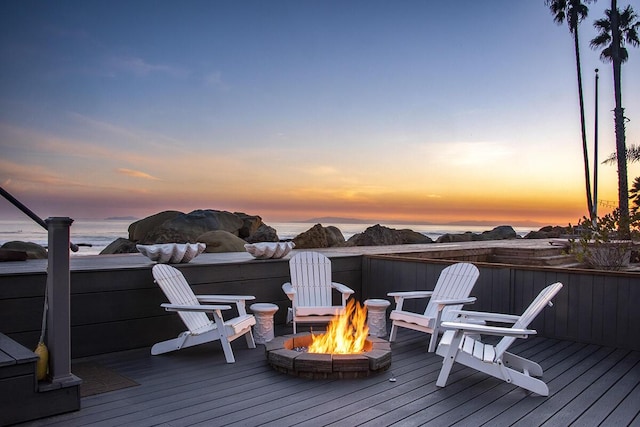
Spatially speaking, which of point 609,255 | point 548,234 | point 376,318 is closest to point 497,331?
point 376,318

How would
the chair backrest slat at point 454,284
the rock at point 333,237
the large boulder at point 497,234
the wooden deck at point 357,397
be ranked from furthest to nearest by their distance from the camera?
the large boulder at point 497,234
the rock at point 333,237
the chair backrest slat at point 454,284
the wooden deck at point 357,397

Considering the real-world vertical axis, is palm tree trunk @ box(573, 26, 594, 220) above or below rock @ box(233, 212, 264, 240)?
above

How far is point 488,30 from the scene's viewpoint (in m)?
8.98

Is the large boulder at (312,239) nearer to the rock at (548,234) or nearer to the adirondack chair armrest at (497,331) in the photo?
the adirondack chair armrest at (497,331)

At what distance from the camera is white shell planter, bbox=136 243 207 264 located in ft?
15.9

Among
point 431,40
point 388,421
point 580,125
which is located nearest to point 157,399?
point 388,421

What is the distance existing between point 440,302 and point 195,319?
6.81 feet

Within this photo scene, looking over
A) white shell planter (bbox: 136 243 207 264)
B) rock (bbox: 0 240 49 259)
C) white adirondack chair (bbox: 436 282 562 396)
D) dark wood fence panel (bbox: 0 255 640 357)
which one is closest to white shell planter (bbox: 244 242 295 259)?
dark wood fence panel (bbox: 0 255 640 357)

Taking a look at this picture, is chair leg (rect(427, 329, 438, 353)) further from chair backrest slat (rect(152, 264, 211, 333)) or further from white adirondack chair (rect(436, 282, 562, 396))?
chair backrest slat (rect(152, 264, 211, 333))

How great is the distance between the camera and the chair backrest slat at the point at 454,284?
15.3 feet

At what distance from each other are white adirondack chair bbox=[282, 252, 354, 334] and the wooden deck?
0.82 m

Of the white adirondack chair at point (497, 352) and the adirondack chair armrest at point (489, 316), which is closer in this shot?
the white adirondack chair at point (497, 352)

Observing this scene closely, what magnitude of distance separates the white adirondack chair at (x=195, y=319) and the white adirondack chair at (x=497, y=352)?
1643mm

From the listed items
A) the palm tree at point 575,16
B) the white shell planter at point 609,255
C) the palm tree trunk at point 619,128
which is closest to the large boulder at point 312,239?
the white shell planter at point 609,255
